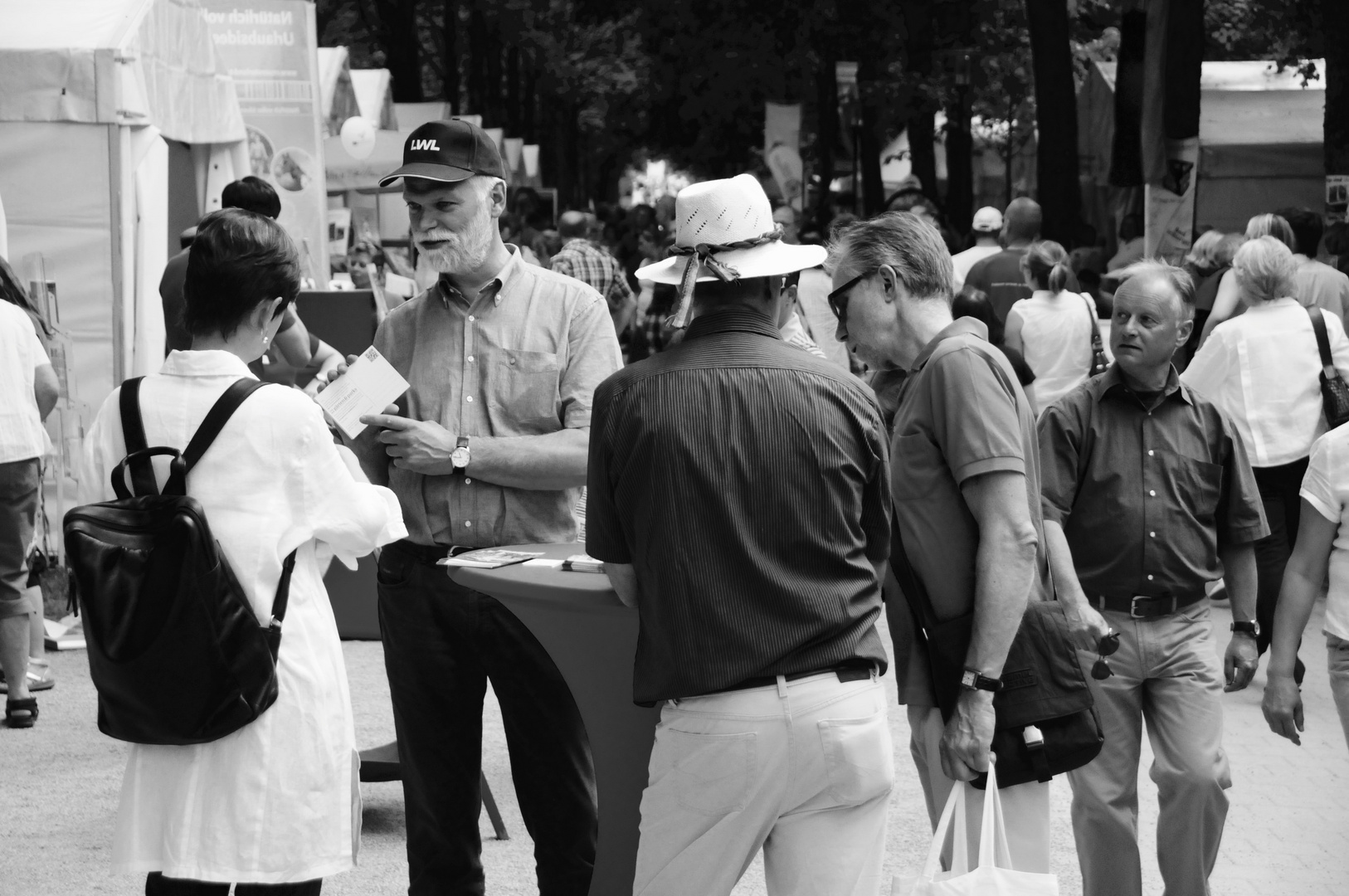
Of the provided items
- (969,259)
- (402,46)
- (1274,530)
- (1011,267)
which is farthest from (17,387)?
(402,46)

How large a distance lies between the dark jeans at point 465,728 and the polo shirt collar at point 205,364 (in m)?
0.86

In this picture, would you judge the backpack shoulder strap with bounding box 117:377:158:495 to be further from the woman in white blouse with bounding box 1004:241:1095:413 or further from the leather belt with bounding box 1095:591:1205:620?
the woman in white blouse with bounding box 1004:241:1095:413

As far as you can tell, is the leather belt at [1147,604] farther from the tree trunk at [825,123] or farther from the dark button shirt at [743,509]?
the tree trunk at [825,123]

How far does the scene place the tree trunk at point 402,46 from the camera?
30984 millimetres

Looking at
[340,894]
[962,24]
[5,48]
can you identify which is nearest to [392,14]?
A: [962,24]

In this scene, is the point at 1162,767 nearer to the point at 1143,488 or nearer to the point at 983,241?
the point at 1143,488

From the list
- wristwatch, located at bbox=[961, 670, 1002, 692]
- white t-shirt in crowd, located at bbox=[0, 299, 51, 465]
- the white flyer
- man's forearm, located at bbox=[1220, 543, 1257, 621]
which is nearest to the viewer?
wristwatch, located at bbox=[961, 670, 1002, 692]

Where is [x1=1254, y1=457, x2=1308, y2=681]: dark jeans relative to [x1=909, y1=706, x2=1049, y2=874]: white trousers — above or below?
below

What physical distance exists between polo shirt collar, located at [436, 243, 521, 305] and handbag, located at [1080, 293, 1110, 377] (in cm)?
632

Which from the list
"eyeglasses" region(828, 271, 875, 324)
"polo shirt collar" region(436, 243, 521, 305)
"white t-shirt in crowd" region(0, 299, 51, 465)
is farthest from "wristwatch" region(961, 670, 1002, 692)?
"white t-shirt in crowd" region(0, 299, 51, 465)

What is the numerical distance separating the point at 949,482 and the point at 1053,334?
22.7 ft

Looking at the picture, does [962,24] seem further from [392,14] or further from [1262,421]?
[1262,421]

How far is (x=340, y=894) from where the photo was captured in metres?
5.27

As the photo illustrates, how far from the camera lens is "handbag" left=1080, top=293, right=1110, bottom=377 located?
9.98 m
